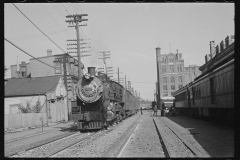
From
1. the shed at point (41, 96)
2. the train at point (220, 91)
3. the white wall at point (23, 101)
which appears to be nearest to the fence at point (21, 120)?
the shed at point (41, 96)

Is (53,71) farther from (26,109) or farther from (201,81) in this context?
(201,81)

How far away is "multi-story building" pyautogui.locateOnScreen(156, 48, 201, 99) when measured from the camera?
77812 mm

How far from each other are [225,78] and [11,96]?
23773 millimetres

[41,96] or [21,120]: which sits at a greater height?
[41,96]

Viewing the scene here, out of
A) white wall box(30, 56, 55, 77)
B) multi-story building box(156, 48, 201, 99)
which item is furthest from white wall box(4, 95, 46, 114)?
multi-story building box(156, 48, 201, 99)

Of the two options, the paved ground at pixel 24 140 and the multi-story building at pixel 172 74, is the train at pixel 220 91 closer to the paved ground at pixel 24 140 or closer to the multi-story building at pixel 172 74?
the paved ground at pixel 24 140

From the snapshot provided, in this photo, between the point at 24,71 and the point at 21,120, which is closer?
the point at 21,120

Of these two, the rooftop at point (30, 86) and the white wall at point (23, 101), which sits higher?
the rooftop at point (30, 86)

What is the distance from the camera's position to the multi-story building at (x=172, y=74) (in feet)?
255

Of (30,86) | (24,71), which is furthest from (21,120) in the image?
(24,71)

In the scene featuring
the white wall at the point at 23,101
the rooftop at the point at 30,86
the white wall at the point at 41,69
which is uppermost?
the white wall at the point at 41,69

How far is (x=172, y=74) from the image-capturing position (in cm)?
7988

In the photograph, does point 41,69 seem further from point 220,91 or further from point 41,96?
point 220,91
